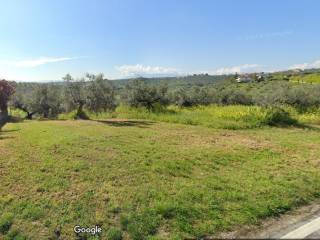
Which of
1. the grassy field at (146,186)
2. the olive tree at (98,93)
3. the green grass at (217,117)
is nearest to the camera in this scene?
the grassy field at (146,186)

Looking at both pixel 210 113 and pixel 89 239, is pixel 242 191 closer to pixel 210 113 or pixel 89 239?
pixel 89 239

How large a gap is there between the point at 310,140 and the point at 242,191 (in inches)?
297

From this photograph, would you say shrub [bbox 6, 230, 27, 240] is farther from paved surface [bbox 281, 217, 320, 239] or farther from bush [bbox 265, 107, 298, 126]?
bush [bbox 265, 107, 298, 126]

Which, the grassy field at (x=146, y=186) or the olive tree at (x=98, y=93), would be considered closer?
the grassy field at (x=146, y=186)

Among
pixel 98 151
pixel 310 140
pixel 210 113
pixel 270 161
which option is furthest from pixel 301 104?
pixel 98 151

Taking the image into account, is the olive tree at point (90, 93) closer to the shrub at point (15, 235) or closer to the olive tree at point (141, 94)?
the olive tree at point (141, 94)

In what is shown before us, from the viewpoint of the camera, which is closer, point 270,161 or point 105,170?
point 105,170

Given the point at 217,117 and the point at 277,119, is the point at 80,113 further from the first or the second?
the point at 277,119

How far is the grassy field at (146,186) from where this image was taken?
5234mm

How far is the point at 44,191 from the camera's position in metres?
6.36

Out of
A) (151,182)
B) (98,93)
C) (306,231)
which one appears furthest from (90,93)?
(306,231)

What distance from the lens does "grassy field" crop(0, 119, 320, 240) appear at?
5.23 metres

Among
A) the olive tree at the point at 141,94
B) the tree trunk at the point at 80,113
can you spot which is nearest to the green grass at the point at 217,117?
the tree trunk at the point at 80,113

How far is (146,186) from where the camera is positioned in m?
6.66
